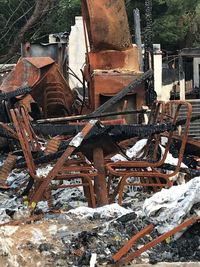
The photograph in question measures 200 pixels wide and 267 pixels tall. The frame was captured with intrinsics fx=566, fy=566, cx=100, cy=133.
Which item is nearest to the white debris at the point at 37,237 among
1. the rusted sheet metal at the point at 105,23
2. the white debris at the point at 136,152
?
the white debris at the point at 136,152

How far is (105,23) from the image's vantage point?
850 cm

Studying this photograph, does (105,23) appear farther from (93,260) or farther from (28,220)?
(93,260)

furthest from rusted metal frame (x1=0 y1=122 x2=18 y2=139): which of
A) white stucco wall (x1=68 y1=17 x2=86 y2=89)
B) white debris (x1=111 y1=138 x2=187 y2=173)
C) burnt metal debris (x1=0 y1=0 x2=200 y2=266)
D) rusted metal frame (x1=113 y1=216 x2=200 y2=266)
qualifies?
white stucco wall (x1=68 y1=17 x2=86 y2=89)

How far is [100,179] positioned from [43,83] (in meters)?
4.41

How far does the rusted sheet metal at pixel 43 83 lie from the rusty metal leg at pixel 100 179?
12.9 ft

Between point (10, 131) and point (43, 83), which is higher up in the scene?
point (10, 131)

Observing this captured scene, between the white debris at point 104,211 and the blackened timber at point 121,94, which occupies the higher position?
the blackened timber at point 121,94

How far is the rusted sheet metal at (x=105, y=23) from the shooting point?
8.45 meters

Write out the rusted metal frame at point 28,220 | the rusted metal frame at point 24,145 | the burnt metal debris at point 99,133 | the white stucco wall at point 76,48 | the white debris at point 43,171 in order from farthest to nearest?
the white stucco wall at point 76,48 < the white debris at point 43,171 < the burnt metal debris at point 99,133 < the rusted metal frame at point 24,145 < the rusted metal frame at point 28,220

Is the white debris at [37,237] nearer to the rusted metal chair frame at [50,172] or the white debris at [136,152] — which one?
the rusted metal chair frame at [50,172]

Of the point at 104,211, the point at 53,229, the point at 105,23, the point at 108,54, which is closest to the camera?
the point at 53,229

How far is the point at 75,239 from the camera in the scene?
3.85m

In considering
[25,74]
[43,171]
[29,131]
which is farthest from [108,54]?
[43,171]

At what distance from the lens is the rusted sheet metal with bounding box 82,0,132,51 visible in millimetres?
8453
